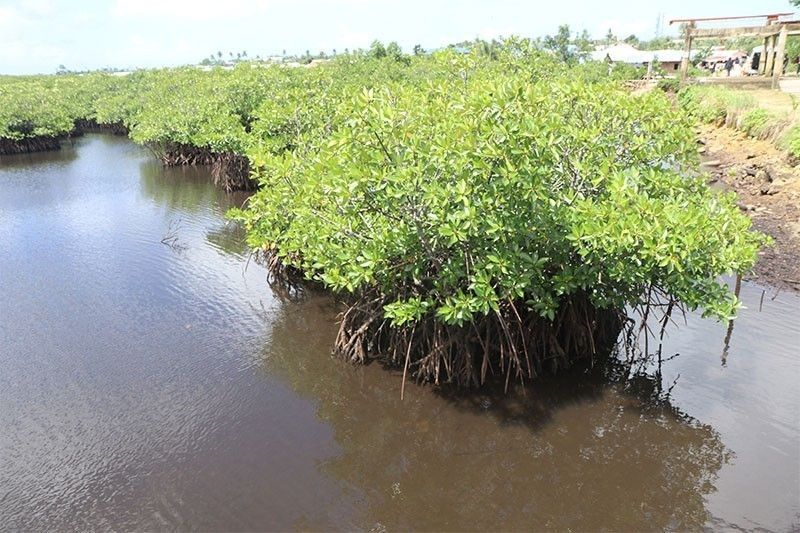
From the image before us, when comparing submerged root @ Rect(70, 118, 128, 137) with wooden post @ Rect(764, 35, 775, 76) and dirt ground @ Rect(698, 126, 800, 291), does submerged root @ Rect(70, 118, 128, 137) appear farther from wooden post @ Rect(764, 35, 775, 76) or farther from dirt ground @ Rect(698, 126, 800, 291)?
wooden post @ Rect(764, 35, 775, 76)

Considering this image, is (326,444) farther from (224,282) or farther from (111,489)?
(224,282)

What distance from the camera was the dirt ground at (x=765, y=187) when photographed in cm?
1240

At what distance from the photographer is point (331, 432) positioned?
26.5 feet

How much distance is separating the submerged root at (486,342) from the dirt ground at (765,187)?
3.15m

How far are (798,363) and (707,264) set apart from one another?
3.73 metres

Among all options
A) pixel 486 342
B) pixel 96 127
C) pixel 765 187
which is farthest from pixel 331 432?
pixel 96 127

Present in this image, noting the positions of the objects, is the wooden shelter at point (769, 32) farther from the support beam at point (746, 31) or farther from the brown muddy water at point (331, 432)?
the brown muddy water at point (331, 432)

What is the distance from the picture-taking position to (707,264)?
271 inches

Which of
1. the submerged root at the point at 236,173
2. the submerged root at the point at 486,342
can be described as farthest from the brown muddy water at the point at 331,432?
the submerged root at the point at 236,173

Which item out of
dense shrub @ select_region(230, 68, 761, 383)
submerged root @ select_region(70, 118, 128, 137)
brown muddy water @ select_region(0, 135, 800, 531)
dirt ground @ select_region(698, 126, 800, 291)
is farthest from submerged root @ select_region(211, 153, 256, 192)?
submerged root @ select_region(70, 118, 128, 137)

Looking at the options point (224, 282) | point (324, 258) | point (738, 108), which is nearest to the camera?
point (324, 258)

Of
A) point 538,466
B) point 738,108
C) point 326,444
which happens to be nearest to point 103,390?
point 326,444

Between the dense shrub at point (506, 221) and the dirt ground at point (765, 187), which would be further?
the dirt ground at point (765, 187)

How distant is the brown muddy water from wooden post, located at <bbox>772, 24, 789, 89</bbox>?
1813 cm
